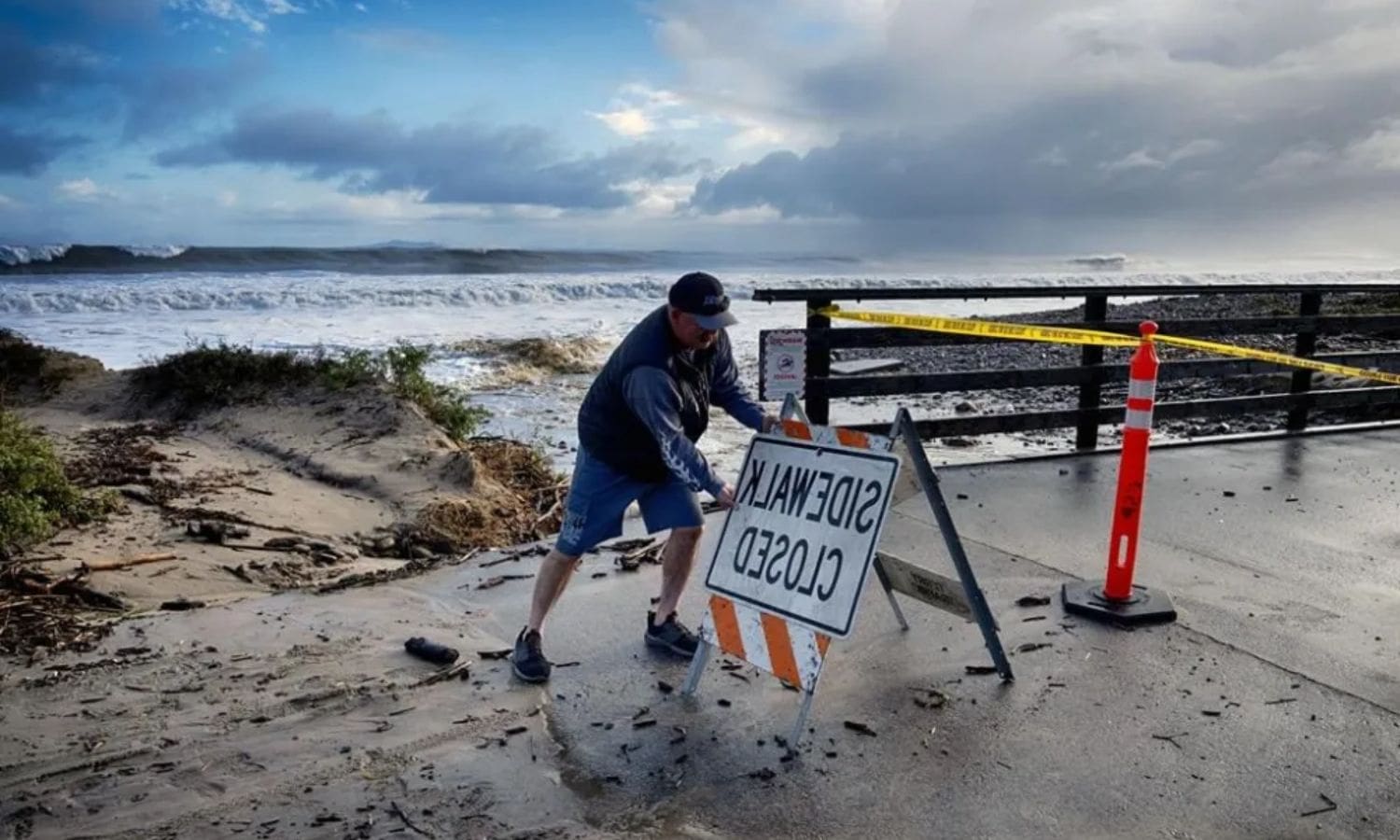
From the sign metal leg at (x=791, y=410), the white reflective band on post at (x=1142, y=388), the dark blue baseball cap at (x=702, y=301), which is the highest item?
the dark blue baseball cap at (x=702, y=301)

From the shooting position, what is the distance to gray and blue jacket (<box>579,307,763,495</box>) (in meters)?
3.87

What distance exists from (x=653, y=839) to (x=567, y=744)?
27.5 inches

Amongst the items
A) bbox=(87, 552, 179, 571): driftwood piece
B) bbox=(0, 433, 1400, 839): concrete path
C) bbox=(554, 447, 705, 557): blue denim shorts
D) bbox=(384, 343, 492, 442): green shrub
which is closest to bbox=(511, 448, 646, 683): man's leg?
bbox=(554, 447, 705, 557): blue denim shorts

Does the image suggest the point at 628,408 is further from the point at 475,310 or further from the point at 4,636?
the point at 475,310

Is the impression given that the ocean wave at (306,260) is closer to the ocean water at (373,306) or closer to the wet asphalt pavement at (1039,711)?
the ocean water at (373,306)

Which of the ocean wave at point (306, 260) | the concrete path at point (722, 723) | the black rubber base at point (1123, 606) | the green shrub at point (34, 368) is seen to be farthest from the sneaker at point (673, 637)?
the ocean wave at point (306, 260)

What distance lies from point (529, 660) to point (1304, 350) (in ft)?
26.8

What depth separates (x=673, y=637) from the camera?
4543 mm

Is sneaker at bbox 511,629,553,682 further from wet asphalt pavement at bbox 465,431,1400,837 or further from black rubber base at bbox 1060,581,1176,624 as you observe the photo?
black rubber base at bbox 1060,581,1176,624

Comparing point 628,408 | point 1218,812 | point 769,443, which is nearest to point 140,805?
point 628,408

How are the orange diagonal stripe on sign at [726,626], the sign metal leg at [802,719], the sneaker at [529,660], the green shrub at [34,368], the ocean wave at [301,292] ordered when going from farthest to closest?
the ocean wave at [301,292] < the green shrub at [34,368] < the sneaker at [529,660] < the orange diagonal stripe on sign at [726,626] < the sign metal leg at [802,719]

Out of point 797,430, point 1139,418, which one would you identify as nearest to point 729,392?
point 797,430

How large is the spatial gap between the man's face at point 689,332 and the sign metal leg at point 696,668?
119 cm

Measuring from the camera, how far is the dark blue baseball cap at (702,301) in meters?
3.84
